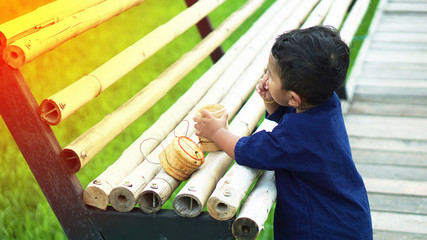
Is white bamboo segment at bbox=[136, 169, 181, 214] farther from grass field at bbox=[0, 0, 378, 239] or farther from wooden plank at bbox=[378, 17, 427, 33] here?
wooden plank at bbox=[378, 17, 427, 33]

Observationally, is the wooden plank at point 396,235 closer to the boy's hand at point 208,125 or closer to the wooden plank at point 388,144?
the wooden plank at point 388,144

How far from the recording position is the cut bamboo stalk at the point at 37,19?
1.96 meters

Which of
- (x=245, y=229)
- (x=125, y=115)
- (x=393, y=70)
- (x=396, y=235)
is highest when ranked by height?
(x=125, y=115)

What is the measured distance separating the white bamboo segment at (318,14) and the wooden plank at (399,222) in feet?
3.82

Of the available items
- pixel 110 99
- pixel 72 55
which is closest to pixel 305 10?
pixel 110 99

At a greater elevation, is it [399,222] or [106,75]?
[106,75]

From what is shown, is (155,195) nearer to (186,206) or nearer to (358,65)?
(186,206)

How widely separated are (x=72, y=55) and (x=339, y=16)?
82.8 inches

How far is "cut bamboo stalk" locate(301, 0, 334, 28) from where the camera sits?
3.69m

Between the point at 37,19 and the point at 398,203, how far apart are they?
2.30 meters

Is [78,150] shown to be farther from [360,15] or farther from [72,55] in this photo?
[360,15]

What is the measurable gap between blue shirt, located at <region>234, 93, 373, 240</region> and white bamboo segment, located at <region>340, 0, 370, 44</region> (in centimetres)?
196

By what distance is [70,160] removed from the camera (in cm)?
211

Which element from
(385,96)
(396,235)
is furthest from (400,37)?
(396,235)
